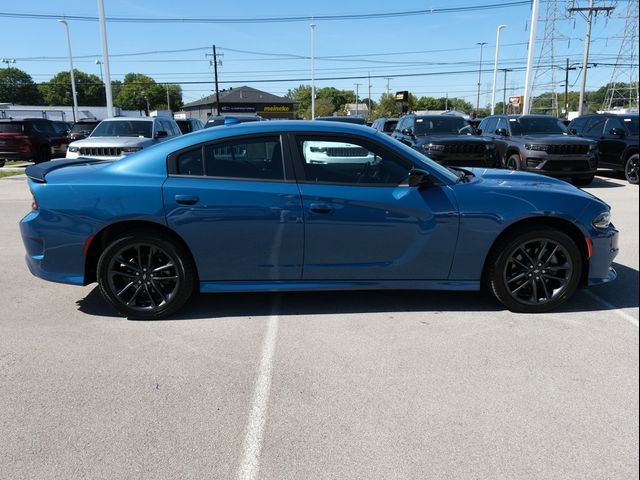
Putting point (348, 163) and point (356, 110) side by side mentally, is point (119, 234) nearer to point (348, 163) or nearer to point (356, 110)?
point (348, 163)

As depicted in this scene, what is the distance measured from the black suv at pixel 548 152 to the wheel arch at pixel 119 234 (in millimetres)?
9998

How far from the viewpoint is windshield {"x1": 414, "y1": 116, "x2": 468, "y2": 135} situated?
514 inches

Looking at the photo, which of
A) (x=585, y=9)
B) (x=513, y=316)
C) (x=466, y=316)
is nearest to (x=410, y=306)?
(x=466, y=316)

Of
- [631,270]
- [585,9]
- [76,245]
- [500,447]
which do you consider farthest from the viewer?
[585,9]

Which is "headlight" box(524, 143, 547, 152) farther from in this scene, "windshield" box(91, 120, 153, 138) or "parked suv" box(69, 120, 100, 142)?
"parked suv" box(69, 120, 100, 142)

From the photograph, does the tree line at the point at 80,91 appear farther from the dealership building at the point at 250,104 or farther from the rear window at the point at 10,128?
the rear window at the point at 10,128

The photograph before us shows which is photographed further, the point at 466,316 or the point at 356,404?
the point at 466,316

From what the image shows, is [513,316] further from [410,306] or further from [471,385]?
[471,385]

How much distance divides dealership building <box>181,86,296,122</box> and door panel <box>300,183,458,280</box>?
8984 cm

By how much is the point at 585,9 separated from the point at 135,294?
1536 inches

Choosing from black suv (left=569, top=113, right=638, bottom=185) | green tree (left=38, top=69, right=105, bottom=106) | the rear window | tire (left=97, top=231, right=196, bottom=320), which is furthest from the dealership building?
tire (left=97, top=231, right=196, bottom=320)

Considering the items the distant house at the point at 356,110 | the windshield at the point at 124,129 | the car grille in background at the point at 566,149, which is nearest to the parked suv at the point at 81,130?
the windshield at the point at 124,129

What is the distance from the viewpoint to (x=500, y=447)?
2543 millimetres

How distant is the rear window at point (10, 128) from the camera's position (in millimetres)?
17734
